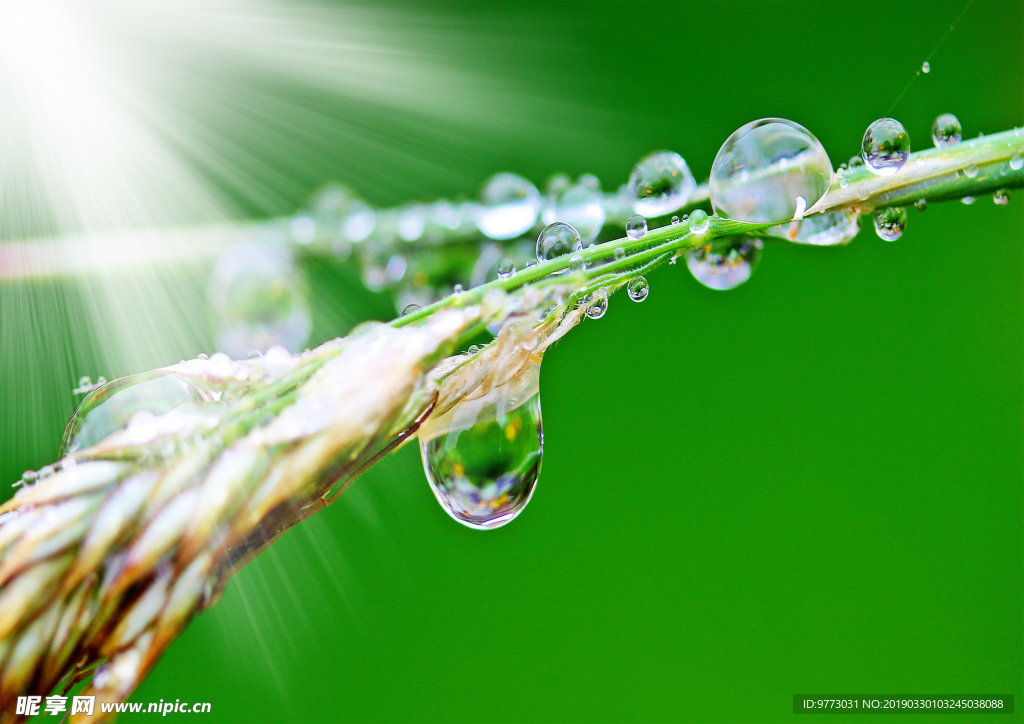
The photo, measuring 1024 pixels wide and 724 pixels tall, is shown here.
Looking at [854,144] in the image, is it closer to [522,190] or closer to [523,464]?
[522,190]

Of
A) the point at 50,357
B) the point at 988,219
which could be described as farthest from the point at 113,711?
the point at 988,219

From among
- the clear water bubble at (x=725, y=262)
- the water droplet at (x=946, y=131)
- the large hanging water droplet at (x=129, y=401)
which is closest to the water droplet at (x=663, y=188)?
the clear water bubble at (x=725, y=262)

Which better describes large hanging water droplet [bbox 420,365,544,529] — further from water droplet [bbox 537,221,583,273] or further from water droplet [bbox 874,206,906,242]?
water droplet [bbox 874,206,906,242]

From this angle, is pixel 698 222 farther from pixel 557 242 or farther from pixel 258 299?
pixel 258 299

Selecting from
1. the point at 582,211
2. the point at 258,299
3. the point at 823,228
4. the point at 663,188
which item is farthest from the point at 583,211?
the point at 258,299

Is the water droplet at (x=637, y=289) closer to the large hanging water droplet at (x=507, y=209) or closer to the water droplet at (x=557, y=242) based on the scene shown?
the water droplet at (x=557, y=242)

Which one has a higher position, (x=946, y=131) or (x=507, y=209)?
(x=507, y=209)
